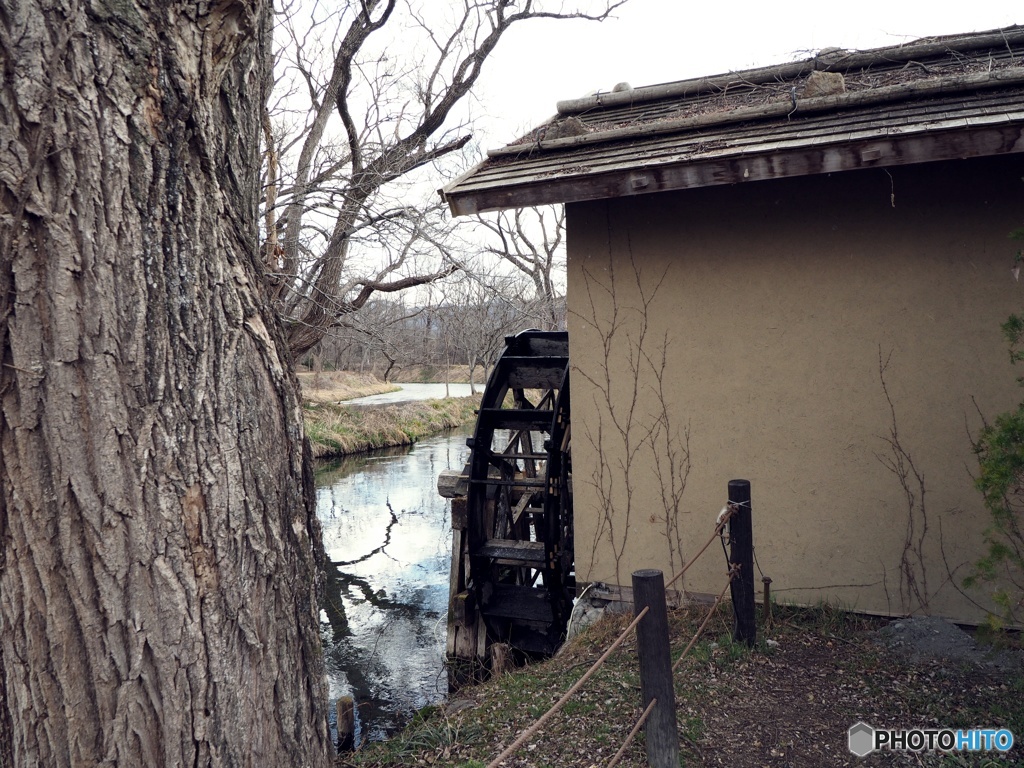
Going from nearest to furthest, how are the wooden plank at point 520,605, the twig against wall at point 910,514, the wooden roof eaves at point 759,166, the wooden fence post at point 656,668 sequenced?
the wooden fence post at point 656,668
the wooden roof eaves at point 759,166
the twig against wall at point 910,514
the wooden plank at point 520,605

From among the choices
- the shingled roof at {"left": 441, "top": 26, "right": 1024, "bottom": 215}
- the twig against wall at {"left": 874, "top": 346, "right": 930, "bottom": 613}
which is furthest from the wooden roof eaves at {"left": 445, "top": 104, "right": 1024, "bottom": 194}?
the twig against wall at {"left": 874, "top": 346, "right": 930, "bottom": 613}

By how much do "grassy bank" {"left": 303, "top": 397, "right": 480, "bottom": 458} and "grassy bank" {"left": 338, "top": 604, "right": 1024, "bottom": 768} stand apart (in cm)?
1402

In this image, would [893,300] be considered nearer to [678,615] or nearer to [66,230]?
[678,615]

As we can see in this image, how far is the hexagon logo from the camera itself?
318cm

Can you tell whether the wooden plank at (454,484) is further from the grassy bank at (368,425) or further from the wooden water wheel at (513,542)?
the grassy bank at (368,425)

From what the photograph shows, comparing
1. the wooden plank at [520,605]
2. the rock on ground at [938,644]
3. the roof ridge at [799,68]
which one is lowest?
the wooden plank at [520,605]

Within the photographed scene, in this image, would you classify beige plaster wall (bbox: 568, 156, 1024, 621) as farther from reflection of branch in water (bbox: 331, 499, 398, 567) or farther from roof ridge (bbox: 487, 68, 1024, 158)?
reflection of branch in water (bbox: 331, 499, 398, 567)

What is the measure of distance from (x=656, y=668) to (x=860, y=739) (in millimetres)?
1179

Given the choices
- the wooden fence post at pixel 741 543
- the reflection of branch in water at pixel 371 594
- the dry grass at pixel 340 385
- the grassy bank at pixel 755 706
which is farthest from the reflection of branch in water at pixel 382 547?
the dry grass at pixel 340 385

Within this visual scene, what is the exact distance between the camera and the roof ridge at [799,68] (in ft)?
17.0

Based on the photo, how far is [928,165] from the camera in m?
4.23

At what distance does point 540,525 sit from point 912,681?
5.12 metres

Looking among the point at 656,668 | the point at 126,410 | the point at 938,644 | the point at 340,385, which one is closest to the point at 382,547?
the point at 938,644

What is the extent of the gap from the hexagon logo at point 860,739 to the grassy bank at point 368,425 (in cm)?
1521
